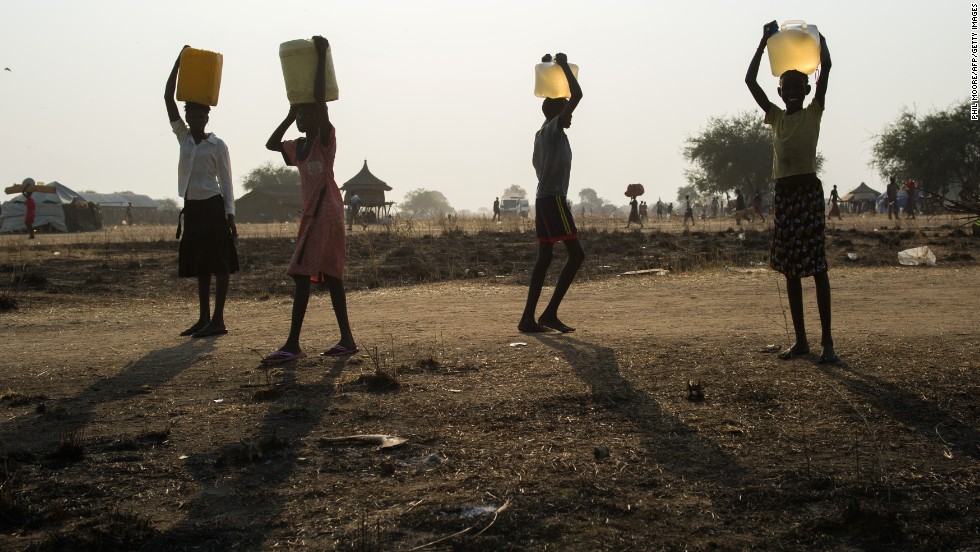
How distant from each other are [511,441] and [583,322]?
3565mm

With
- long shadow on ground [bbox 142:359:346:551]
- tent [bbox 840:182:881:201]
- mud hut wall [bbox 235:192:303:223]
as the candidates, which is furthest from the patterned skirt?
tent [bbox 840:182:881:201]

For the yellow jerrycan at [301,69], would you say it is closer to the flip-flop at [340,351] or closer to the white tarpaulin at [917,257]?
the flip-flop at [340,351]

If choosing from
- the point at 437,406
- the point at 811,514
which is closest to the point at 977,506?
the point at 811,514

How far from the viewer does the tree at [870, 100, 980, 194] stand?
5188 cm

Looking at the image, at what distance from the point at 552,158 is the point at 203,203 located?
8.66 feet

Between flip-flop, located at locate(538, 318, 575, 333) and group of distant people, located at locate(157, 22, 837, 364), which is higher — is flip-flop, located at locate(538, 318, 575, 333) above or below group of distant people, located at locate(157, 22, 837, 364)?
below

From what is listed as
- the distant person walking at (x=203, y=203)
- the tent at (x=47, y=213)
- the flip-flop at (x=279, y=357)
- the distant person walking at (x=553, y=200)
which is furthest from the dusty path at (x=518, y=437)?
the tent at (x=47, y=213)

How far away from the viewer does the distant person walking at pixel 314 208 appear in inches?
225

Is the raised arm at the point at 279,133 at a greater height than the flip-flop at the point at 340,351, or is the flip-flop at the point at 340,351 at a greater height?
the raised arm at the point at 279,133

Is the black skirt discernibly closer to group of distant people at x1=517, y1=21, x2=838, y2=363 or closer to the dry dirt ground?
the dry dirt ground

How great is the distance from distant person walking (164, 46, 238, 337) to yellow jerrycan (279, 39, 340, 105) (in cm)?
135

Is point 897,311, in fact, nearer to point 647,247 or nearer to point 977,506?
point 977,506

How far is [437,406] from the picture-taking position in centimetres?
449

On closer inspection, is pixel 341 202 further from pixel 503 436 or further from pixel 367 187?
pixel 367 187
